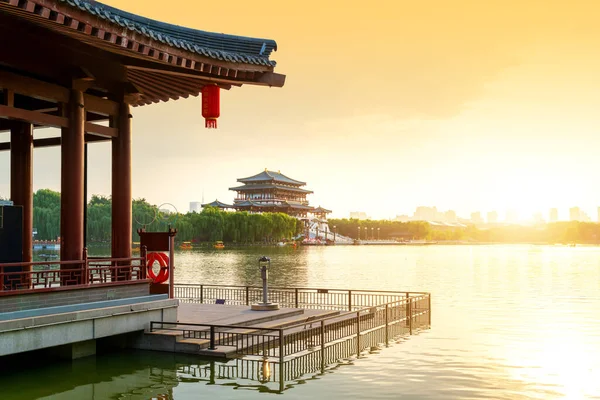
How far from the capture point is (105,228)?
8581cm

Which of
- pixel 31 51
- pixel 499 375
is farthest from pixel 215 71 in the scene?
pixel 499 375

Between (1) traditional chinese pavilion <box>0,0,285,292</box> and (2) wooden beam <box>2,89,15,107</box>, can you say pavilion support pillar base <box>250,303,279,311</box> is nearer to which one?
(1) traditional chinese pavilion <box>0,0,285,292</box>

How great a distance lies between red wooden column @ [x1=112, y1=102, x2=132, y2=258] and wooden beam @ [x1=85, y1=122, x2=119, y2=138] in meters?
0.15

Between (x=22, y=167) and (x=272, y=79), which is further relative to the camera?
(x=22, y=167)

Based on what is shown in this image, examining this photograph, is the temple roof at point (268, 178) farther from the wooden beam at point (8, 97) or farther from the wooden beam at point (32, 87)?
the wooden beam at point (8, 97)

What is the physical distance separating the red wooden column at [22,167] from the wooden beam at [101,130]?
6.98ft

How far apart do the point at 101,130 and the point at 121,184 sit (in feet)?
4.18

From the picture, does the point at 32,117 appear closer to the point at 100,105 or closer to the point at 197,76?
the point at 100,105

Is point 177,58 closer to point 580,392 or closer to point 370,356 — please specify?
point 370,356

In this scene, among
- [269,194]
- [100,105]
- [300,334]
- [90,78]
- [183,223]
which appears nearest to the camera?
[90,78]

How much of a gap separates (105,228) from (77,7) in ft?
255

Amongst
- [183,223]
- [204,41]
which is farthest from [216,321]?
[183,223]

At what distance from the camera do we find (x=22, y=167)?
1589 cm

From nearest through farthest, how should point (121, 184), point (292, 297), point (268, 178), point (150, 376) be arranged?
1. point (150, 376)
2. point (121, 184)
3. point (292, 297)
4. point (268, 178)
